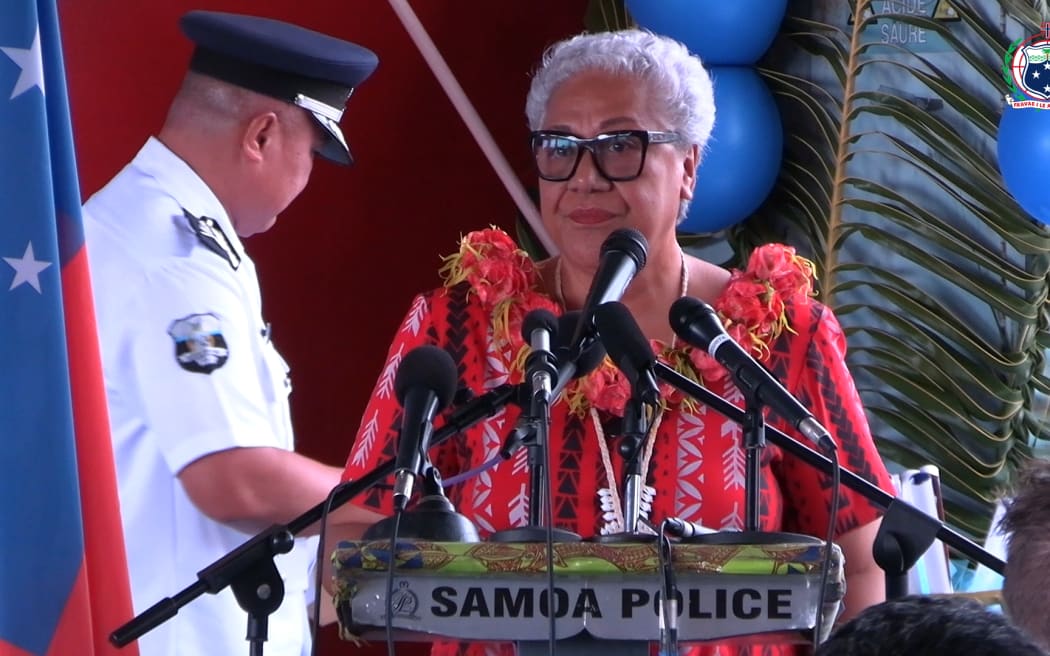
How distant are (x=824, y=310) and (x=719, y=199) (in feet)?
4.83

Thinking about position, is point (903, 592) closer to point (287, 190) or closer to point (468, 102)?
point (287, 190)

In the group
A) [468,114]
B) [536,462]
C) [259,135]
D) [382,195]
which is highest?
[468,114]

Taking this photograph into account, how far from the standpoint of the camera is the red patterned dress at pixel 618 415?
2020 millimetres

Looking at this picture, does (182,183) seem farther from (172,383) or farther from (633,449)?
(633,449)

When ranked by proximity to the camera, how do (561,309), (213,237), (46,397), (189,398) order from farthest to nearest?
1. (213,237)
2. (189,398)
3. (561,309)
4. (46,397)

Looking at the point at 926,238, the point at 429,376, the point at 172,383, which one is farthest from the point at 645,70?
the point at 926,238

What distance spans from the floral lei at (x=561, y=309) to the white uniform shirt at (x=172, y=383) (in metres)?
0.53

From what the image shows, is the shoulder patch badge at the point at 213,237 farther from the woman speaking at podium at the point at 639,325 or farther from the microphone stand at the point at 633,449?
the microphone stand at the point at 633,449

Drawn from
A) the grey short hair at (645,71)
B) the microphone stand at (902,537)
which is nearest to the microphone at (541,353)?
the microphone stand at (902,537)

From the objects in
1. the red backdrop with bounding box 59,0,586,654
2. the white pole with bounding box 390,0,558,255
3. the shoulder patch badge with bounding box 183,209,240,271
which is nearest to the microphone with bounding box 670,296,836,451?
the shoulder patch badge with bounding box 183,209,240,271

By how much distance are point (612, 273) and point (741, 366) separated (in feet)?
0.61

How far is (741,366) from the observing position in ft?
5.01

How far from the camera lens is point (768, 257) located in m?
2.19

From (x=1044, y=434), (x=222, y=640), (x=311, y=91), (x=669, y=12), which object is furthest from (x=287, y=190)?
(x=1044, y=434)
